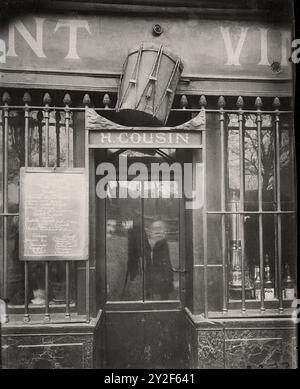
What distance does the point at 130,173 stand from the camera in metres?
5.11

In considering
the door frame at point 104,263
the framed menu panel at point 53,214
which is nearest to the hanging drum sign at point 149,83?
the door frame at point 104,263

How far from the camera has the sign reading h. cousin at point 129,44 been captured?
452 cm

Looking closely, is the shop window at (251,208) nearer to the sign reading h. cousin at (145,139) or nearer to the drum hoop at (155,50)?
the sign reading h. cousin at (145,139)

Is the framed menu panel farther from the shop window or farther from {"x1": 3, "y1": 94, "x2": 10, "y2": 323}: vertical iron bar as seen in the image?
the shop window

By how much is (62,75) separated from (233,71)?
6.69ft

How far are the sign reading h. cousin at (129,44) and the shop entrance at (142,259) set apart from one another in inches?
44.9

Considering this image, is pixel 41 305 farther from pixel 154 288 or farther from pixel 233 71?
pixel 233 71

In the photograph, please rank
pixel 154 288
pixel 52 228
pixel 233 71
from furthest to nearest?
pixel 154 288 → pixel 233 71 → pixel 52 228

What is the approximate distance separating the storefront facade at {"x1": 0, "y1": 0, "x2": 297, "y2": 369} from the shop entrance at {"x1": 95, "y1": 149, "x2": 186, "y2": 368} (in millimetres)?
18

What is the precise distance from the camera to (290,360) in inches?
178

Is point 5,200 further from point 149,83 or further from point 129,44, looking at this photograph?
point 129,44

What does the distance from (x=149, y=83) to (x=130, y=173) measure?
49.1 inches

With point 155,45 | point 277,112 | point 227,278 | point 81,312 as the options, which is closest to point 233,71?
point 277,112

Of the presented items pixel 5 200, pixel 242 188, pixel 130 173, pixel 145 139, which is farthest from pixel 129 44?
pixel 5 200
